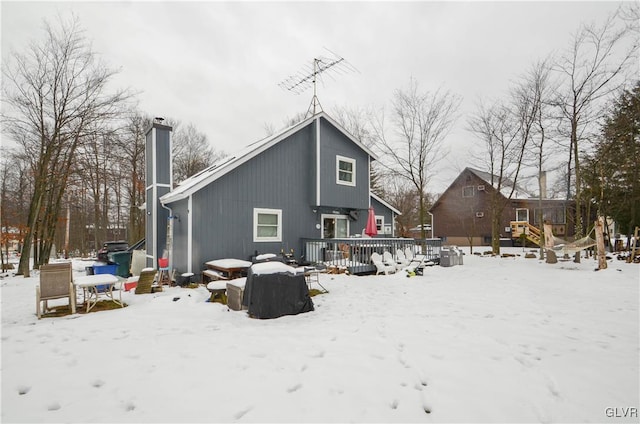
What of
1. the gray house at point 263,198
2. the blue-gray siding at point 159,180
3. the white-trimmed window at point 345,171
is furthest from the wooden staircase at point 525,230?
the blue-gray siding at point 159,180

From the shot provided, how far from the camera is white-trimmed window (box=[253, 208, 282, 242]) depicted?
10289mm

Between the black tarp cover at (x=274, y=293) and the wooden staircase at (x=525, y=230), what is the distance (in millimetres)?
24805

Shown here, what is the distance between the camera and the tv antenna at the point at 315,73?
1273 centimetres

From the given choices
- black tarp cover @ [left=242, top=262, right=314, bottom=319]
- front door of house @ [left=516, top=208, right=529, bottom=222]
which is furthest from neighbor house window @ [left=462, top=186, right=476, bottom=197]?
black tarp cover @ [left=242, top=262, right=314, bottom=319]

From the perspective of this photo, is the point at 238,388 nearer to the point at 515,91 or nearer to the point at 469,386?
the point at 469,386

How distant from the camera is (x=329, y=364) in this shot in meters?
3.32

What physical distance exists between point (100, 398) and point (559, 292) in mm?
9434

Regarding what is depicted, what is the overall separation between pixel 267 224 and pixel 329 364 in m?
7.70

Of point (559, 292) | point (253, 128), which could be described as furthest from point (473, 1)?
point (253, 128)

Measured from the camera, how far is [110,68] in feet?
40.5

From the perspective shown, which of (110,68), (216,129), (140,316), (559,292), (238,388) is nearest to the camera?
(238,388)

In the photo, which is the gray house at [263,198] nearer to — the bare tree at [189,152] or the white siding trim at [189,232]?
the white siding trim at [189,232]

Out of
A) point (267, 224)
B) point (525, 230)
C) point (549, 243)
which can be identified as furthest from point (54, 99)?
point (525, 230)

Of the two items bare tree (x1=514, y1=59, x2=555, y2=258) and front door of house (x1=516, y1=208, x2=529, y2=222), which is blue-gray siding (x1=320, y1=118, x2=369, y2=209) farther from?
front door of house (x1=516, y1=208, x2=529, y2=222)
